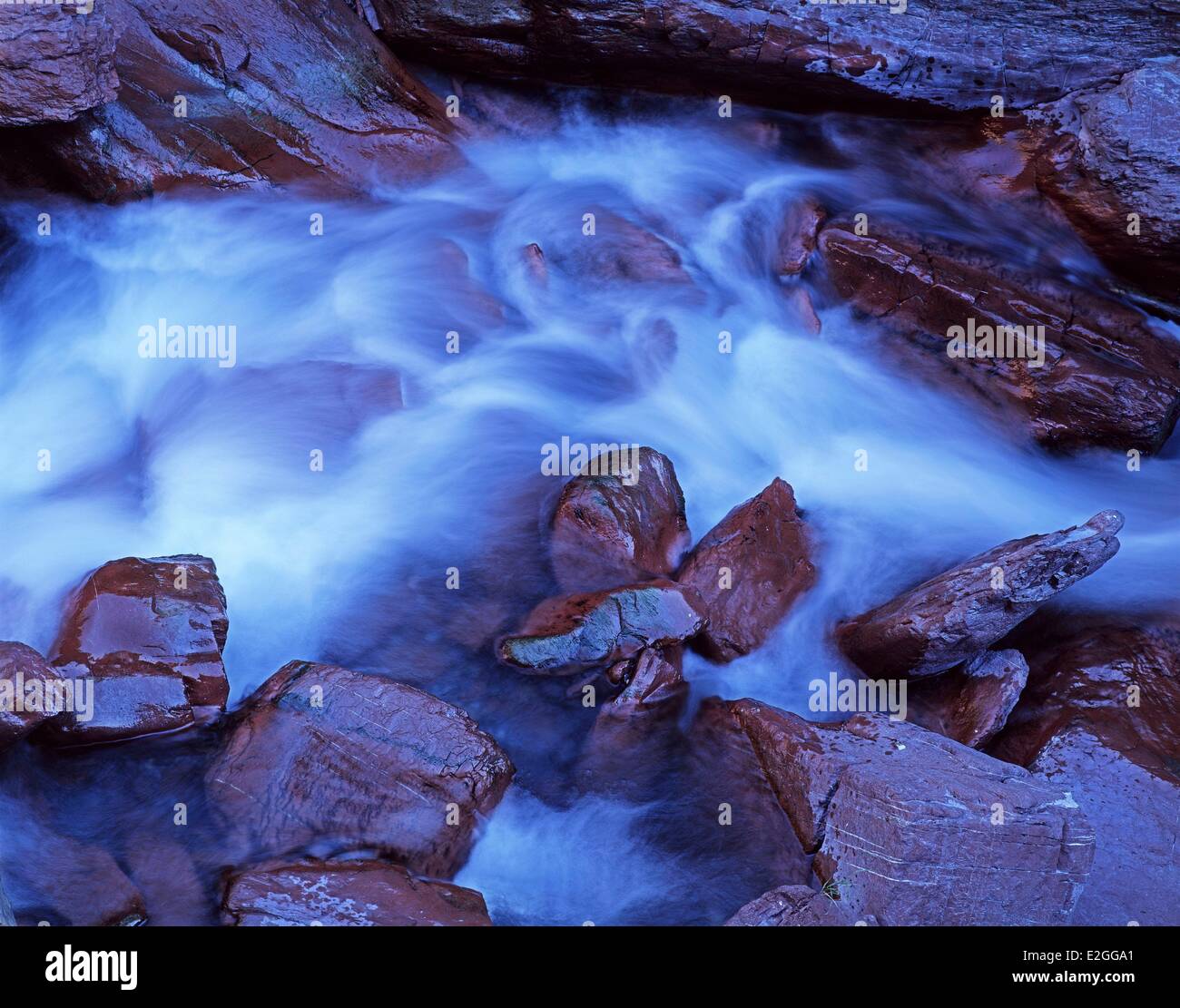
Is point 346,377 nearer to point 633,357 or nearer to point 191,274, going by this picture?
point 191,274

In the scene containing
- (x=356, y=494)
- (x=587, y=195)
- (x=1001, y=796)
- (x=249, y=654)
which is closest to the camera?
(x=1001, y=796)

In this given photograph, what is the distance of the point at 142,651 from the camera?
4.68 metres

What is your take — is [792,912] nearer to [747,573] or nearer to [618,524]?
[747,573]

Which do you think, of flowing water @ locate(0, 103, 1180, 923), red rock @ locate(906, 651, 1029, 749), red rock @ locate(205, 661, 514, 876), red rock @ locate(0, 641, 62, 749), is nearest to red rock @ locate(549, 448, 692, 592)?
flowing water @ locate(0, 103, 1180, 923)

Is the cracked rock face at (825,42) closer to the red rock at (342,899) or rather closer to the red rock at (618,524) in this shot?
the red rock at (618,524)

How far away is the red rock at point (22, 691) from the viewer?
4.21 metres

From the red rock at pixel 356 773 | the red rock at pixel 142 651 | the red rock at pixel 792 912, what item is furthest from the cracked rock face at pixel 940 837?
the red rock at pixel 142 651

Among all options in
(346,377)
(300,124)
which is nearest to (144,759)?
(346,377)

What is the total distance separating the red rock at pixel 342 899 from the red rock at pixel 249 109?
452 cm

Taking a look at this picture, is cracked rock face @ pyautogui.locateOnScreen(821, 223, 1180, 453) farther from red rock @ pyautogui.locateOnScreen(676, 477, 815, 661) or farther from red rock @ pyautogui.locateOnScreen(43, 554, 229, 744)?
red rock @ pyautogui.locateOnScreen(43, 554, 229, 744)

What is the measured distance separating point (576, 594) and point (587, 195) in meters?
3.71

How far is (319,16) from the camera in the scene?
7473 mm

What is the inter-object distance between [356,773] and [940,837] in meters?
2.21

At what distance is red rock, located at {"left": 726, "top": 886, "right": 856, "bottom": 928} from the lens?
3.96 metres
